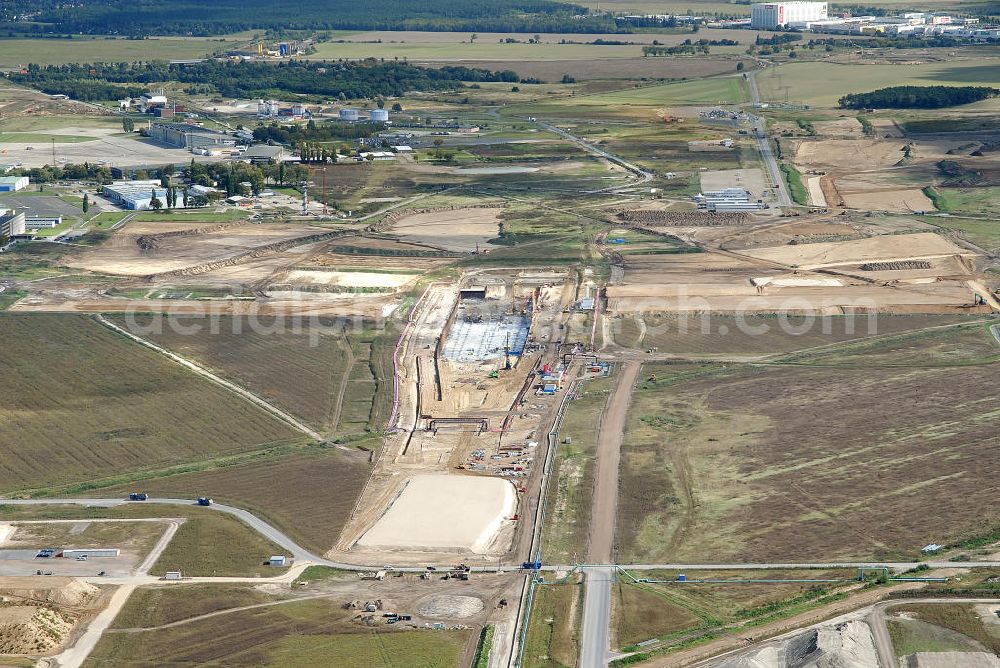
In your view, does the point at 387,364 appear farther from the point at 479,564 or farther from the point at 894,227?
the point at 894,227

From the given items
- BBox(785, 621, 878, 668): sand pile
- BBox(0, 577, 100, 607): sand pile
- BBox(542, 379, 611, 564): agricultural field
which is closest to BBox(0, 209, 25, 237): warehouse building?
BBox(542, 379, 611, 564): agricultural field

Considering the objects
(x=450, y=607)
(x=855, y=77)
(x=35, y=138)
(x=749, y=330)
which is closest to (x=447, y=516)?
(x=450, y=607)

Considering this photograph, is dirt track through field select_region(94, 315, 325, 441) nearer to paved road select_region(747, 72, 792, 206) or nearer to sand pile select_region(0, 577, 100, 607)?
sand pile select_region(0, 577, 100, 607)

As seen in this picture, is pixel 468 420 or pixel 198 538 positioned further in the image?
pixel 468 420

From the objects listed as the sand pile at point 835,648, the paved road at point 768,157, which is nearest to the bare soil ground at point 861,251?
the paved road at point 768,157

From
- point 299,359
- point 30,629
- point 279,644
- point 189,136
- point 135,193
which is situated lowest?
point 279,644

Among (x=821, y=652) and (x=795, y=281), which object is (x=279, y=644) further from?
(x=795, y=281)

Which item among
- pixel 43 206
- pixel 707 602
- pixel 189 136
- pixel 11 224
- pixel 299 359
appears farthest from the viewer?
pixel 189 136

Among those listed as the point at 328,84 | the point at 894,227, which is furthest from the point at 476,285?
the point at 328,84

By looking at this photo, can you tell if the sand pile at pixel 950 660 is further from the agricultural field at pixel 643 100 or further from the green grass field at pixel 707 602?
the agricultural field at pixel 643 100
